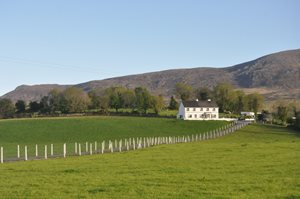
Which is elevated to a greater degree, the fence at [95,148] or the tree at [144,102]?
the tree at [144,102]

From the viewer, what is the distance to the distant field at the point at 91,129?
9035 cm

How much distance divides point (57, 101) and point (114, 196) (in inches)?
6569

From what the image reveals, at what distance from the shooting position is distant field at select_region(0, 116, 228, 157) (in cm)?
9035

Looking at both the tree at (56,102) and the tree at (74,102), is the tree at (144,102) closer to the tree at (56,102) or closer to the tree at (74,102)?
the tree at (74,102)

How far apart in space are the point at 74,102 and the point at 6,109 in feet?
82.1

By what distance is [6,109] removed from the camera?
16862 cm

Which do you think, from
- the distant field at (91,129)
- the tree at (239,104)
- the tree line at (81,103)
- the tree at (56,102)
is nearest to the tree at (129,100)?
the tree line at (81,103)

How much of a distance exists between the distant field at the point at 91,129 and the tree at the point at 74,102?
52.0m

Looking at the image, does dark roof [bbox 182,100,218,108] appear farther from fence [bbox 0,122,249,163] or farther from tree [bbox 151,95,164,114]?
fence [bbox 0,122,249,163]

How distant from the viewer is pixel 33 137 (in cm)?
9144

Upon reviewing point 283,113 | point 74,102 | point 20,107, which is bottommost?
point 283,113

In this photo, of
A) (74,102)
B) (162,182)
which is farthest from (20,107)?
(162,182)

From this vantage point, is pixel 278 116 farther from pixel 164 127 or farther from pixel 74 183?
pixel 74 183

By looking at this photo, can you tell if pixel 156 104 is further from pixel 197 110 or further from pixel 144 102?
pixel 197 110
